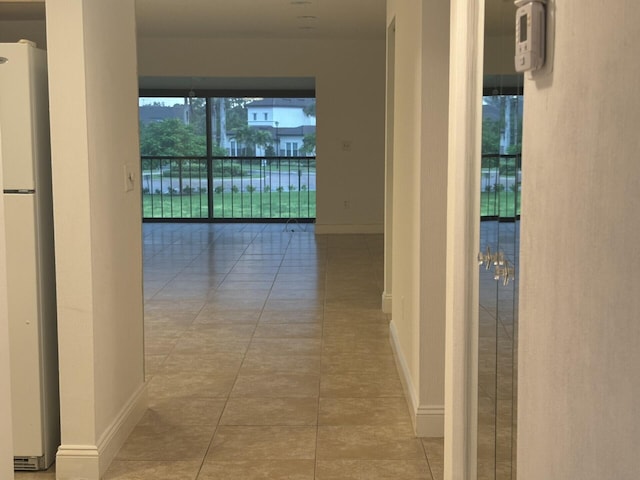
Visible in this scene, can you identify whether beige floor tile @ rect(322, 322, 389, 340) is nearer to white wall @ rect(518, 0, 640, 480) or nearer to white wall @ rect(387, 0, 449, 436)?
white wall @ rect(387, 0, 449, 436)

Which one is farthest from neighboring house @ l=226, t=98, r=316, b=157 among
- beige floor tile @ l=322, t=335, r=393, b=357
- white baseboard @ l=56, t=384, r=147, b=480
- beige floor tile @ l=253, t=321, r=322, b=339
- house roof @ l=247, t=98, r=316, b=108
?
white baseboard @ l=56, t=384, r=147, b=480

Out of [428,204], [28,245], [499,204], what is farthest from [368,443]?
[499,204]

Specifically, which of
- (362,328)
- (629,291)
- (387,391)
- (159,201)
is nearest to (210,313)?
(362,328)

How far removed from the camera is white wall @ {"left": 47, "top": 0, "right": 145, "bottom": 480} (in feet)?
10.3

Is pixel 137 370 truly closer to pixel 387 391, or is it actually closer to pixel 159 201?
pixel 387 391

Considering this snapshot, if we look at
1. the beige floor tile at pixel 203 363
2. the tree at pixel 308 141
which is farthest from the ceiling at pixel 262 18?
the beige floor tile at pixel 203 363

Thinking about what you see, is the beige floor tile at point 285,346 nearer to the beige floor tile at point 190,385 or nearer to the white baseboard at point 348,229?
the beige floor tile at point 190,385

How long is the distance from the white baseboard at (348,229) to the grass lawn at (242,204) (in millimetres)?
1604

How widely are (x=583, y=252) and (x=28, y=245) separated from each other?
8.41ft

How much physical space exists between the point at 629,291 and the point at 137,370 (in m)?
3.19

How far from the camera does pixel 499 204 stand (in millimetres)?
2236

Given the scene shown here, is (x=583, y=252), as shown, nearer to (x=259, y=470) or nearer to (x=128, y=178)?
(x=259, y=470)

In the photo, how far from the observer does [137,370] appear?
3.98 metres

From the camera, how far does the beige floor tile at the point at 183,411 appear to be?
4.03 metres
